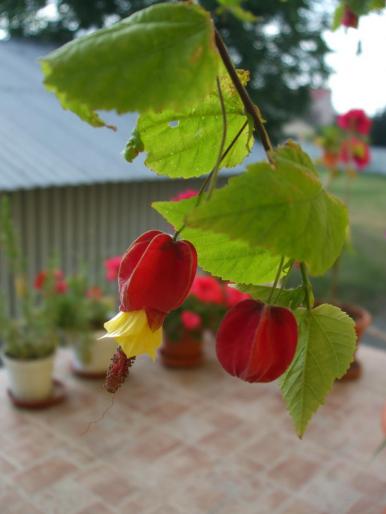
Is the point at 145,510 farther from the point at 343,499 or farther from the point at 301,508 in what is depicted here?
the point at 343,499

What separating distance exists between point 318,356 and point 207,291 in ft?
6.15

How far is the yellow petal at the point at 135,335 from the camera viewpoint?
0.31 meters

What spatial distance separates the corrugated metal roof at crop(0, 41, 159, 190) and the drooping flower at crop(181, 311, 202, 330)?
1.54 meters

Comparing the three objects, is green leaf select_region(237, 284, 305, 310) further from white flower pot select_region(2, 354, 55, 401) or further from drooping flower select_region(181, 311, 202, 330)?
drooping flower select_region(181, 311, 202, 330)

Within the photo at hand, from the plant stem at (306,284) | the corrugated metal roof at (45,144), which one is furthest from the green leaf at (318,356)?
the corrugated metal roof at (45,144)

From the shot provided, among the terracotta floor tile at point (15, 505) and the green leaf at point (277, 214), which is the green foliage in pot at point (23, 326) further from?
the green leaf at point (277, 214)

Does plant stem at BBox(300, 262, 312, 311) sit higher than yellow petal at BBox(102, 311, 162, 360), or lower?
higher

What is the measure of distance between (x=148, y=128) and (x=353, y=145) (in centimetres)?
235

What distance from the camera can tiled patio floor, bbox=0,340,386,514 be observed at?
1347 mm

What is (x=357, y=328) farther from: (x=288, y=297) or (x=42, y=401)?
(x=288, y=297)

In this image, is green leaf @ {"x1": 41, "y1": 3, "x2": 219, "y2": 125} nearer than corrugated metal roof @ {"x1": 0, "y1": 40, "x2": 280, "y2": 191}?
Yes

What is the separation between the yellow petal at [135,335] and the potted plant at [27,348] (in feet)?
5.06

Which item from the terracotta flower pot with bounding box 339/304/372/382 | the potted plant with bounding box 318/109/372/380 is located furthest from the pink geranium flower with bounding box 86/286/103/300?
the potted plant with bounding box 318/109/372/380

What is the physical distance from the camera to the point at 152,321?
312 mm
